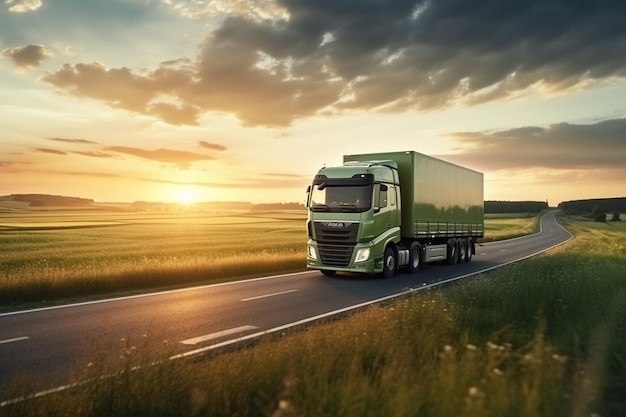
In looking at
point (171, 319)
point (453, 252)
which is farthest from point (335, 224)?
point (453, 252)

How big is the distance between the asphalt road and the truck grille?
42.9 inches

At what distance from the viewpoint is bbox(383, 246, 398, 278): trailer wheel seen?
1948 centimetres

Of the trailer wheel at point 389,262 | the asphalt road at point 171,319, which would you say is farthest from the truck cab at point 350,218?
the asphalt road at point 171,319

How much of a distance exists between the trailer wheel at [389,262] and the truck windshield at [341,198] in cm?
212

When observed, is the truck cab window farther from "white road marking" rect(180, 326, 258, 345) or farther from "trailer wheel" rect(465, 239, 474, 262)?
"trailer wheel" rect(465, 239, 474, 262)

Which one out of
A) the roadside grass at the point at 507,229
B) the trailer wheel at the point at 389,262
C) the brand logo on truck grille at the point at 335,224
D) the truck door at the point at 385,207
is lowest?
the roadside grass at the point at 507,229

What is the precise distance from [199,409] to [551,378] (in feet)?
10.7

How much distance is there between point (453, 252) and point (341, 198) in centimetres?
934

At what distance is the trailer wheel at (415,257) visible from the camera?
21.4 metres

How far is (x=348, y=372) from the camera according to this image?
559 centimetres

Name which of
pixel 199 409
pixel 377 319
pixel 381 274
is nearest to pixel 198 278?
pixel 381 274

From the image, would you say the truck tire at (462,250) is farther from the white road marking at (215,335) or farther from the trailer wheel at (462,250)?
the white road marking at (215,335)

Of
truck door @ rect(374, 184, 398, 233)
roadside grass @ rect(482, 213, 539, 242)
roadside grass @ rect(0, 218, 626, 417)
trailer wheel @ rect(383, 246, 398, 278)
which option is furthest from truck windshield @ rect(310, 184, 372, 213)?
roadside grass @ rect(482, 213, 539, 242)

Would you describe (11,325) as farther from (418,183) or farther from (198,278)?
(418,183)
